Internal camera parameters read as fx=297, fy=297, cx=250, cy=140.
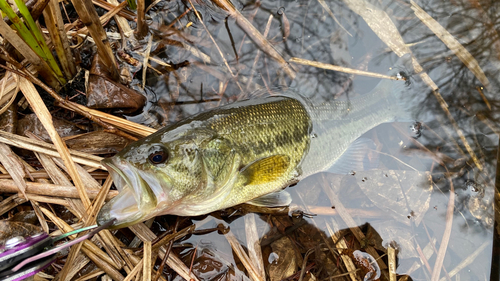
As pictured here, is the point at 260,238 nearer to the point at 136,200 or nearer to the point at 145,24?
the point at 136,200

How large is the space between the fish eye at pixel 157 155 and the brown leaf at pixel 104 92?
1.12 m

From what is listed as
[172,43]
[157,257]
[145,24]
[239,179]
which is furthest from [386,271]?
[145,24]

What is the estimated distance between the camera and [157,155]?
2232 millimetres

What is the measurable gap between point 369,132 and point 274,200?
5.18 feet

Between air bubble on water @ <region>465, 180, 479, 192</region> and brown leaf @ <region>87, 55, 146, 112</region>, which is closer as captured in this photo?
brown leaf @ <region>87, 55, 146, 112</region>

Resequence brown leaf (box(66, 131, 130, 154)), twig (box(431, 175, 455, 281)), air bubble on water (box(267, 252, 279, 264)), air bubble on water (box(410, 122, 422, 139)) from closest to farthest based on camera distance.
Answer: brown leaf (box(66, 131, 130, 154)) < air bubble on water (box(267, 252, 279, 264)) < twig (box(431, 175, 455, 281)) < air bubble on water (box(410, 122, 422, 139))

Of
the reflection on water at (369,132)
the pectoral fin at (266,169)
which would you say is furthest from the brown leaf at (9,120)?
the pectoral fin at (266,169)

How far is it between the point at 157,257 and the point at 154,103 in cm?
164

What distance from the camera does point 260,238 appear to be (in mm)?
3219

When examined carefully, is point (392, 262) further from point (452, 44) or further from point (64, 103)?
point (64, 103)

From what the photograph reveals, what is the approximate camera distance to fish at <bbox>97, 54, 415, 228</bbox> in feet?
7.27

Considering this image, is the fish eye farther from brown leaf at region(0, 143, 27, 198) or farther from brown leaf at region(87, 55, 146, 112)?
brown leaf at region(0, 143, 27, 198)

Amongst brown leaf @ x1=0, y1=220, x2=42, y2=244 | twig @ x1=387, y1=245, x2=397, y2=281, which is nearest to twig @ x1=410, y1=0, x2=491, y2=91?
twig @ x1=387, y1=245, x2=397, y2=281

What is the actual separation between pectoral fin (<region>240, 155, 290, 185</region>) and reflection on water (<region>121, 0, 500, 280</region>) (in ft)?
2.05
